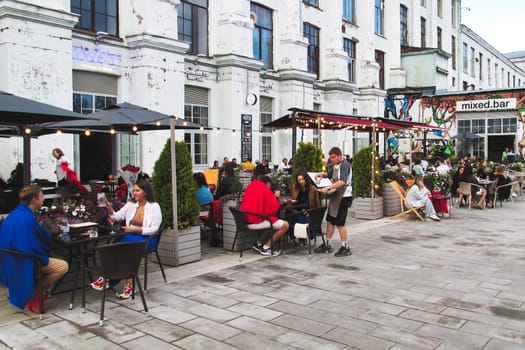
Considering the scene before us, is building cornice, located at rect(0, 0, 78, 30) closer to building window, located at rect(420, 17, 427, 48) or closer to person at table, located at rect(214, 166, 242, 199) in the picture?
person at table, located at rect(214, 166, 242, 199)

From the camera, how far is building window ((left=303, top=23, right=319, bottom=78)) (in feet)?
78.8

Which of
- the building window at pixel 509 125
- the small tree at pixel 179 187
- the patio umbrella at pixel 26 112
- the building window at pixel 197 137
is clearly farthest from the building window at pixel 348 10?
the patio umbrella at pixel 26 112

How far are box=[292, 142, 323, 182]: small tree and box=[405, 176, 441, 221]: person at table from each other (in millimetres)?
2727

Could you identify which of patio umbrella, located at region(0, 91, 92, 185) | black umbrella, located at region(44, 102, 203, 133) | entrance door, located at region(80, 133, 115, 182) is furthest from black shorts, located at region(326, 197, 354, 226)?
entrance door, located at region(80, 133, 115, 182)

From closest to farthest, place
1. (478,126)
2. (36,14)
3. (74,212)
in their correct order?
(74,212) < (36,14) < (478,126)

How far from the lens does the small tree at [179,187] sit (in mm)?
7578

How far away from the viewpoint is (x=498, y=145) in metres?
29.8

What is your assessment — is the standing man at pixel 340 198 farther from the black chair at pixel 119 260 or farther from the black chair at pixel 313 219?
the black chair at pixel 119 260

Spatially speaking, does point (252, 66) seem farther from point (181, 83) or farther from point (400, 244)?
point (400, 244)

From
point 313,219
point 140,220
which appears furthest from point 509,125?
point 140,220

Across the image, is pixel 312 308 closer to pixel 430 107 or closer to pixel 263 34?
pixel 263 34

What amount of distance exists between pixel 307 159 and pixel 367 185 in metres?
2.42

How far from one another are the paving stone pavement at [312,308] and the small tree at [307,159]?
9.91ft

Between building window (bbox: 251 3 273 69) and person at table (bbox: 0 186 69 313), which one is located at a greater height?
building window (bbox: 251 3 273 69)
